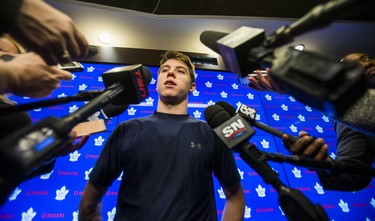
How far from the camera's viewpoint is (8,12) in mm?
443

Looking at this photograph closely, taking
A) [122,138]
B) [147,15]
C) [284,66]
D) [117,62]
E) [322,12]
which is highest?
[322,12]

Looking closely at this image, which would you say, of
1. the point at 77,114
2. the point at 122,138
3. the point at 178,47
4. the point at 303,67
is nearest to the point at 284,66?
the point at 303,67

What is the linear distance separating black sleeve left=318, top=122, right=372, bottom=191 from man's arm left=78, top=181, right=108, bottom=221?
114 centimetres

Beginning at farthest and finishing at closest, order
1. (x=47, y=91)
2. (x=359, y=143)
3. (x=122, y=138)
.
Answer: (x=122, y=138), (x=359, y=143), (x=47, y=91)

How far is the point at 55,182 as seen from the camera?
5.66 feet

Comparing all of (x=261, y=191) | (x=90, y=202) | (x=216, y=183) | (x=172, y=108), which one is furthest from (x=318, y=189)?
(x=90, y=202)

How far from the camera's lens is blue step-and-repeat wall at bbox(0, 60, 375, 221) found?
1.62 metres

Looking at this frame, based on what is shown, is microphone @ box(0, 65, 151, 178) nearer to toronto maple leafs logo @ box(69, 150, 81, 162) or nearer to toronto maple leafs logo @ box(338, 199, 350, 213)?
toronto maple leafs logo @ box(69, 150, 81, 162)

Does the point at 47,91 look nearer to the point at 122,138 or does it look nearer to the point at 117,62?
the point at 122,138

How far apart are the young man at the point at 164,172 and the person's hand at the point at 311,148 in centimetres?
53

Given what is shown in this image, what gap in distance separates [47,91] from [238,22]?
2.58 m

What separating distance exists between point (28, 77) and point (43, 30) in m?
0.25

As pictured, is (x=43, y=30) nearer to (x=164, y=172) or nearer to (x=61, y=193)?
(x=164, y=172)

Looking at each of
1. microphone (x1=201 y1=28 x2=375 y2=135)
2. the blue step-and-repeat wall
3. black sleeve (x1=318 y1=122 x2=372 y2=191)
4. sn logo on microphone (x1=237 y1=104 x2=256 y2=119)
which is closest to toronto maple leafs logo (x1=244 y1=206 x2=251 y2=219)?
the blue step-and-repeat wall
